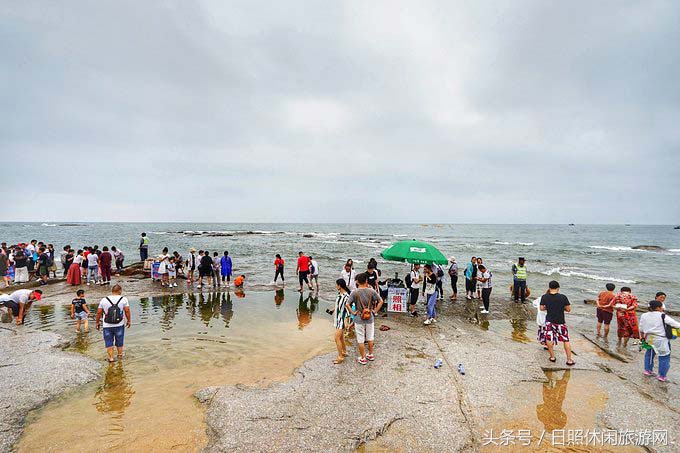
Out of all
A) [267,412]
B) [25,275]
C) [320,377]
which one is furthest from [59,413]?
[25,275]

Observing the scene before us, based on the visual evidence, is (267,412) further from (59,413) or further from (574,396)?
(574,396)

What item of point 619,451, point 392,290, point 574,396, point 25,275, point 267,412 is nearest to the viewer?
point 619,451

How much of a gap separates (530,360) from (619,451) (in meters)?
3.12

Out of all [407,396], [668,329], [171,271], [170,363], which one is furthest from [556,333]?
[171,271]

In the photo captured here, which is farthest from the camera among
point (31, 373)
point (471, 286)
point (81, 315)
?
point (471, 286)

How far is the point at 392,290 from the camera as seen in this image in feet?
38.0

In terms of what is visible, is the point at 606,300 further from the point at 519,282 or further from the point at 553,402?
the point at 553,402

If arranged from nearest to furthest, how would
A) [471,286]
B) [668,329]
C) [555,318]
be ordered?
A: 1. [668,329]
2. [555,318]
3. [471,286]

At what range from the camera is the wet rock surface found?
16.6 feet

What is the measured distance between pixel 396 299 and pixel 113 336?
8418 mm

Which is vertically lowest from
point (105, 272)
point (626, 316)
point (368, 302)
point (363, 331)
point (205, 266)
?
point (626, 316)

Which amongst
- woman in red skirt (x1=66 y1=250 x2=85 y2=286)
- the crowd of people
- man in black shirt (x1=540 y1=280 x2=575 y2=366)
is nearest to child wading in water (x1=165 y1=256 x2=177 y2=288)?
the crowd of people

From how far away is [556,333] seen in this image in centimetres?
755

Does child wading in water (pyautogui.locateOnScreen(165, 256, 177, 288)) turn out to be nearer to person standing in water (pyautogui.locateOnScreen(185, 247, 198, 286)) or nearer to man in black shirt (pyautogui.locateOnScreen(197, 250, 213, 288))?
person standing in water (pyautogui.locateOnScreen(185, 247, 198, 286))
